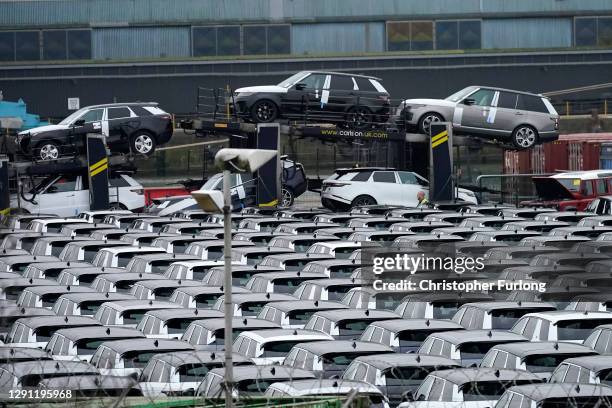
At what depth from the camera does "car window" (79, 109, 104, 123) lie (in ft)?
127

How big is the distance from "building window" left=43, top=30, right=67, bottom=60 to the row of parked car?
1181 inches

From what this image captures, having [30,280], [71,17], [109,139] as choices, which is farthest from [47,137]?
[71,17]

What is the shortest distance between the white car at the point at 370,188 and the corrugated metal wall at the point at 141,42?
89.1 feet

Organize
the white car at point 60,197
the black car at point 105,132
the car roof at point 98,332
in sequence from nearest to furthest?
the car roof at point 98,332
the black car at point 105,132
the white car at point 60,197

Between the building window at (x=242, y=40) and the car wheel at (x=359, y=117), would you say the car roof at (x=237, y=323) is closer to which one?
the car wheel at (x=359, y=117)

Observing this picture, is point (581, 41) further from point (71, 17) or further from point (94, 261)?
point (94, 261)

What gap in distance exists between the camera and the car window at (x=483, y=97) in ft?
129

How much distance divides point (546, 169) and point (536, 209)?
12.5 m

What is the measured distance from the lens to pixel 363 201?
38.3 m

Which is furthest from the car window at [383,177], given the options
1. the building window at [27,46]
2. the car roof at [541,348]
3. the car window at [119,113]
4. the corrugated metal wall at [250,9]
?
the building window at [27,46]

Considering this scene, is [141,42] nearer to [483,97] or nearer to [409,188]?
[483,97]

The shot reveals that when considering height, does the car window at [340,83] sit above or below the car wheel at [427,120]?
above

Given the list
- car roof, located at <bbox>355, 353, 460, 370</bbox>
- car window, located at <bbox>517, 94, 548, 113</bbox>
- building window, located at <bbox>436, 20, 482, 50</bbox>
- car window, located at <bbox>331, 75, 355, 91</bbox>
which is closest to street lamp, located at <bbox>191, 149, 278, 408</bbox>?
car roof, located at <bbox>355, 353, 460, 370</bbox>

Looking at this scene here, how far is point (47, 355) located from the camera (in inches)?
686
